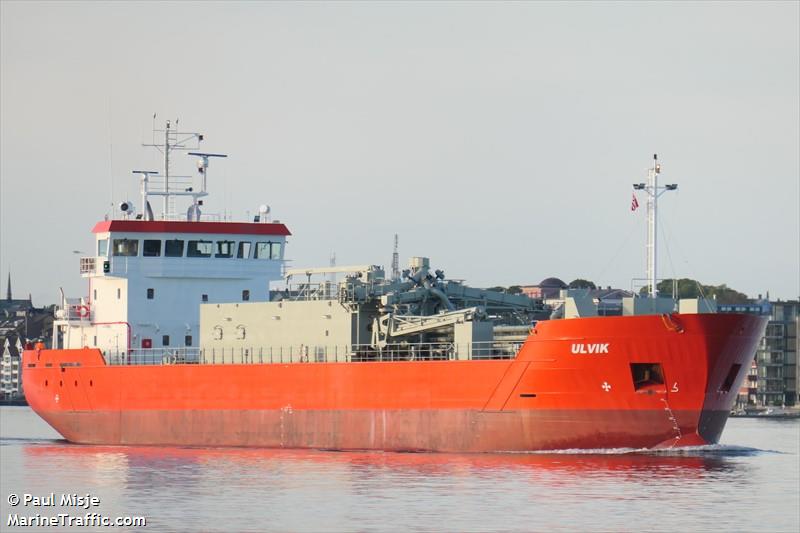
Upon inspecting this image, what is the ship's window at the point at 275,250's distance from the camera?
50188 mm

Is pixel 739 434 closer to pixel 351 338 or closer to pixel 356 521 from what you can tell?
pixel 351 338

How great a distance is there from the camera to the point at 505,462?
36.6m

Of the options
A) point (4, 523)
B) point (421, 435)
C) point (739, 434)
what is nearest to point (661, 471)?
point (421, 435)

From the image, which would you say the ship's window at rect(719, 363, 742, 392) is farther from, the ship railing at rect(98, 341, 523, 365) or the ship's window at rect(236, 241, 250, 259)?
the ship's window at rect(236, 241, 250, 259)

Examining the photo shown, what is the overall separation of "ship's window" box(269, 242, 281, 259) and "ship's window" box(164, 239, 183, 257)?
2924mm

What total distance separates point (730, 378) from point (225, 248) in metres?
18.1

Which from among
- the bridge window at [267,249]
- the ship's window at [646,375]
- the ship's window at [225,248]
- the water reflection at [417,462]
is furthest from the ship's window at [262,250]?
the ship's window at [646,375]

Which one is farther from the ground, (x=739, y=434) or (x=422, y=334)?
(x=422, y=334)

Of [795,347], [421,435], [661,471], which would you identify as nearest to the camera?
[661,471]

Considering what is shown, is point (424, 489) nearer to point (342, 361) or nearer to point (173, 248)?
point (342, 361)

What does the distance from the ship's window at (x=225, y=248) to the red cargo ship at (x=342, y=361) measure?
3cm

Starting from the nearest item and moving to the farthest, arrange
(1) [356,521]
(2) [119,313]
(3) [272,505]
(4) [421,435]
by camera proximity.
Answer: (1) [356,521]
(3) [272,505]
(4) [421,435]
(2) [119,313]

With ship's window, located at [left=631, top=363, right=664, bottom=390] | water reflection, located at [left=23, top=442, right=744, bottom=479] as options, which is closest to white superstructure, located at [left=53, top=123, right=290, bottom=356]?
water reflection, located at [left=23, top=442, right=744, bottom=479]

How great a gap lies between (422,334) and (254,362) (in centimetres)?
582
